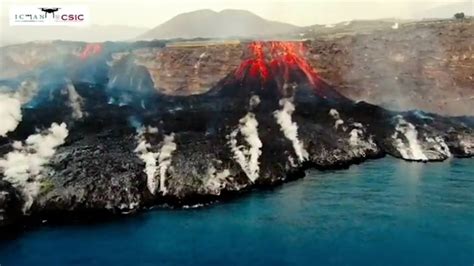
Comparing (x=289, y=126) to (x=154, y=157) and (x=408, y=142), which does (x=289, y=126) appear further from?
(x=154, y=157)

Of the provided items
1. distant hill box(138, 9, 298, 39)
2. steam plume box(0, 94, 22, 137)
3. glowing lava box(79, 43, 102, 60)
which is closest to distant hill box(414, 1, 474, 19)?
distant hill box(138, 9, 298, 39)

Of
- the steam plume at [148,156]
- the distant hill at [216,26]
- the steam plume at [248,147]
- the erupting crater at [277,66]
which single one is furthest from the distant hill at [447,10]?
the steam plume at [148,156]

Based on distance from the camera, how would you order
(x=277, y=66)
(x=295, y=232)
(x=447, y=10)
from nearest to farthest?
(x=295, y=232), (x=447, y=10), (x=277, y=66)

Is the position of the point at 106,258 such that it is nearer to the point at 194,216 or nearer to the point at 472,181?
the point at 194,216

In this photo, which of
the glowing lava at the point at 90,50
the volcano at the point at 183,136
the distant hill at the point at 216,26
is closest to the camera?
the volcano at the point at 183,136

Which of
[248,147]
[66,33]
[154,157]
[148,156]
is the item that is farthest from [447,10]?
[66,33]

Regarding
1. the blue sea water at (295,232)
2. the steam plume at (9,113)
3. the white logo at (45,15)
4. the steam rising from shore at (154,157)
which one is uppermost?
the white logo at (45,15)

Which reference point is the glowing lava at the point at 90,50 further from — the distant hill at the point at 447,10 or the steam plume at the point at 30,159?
the distant hill at the point at 447,10
